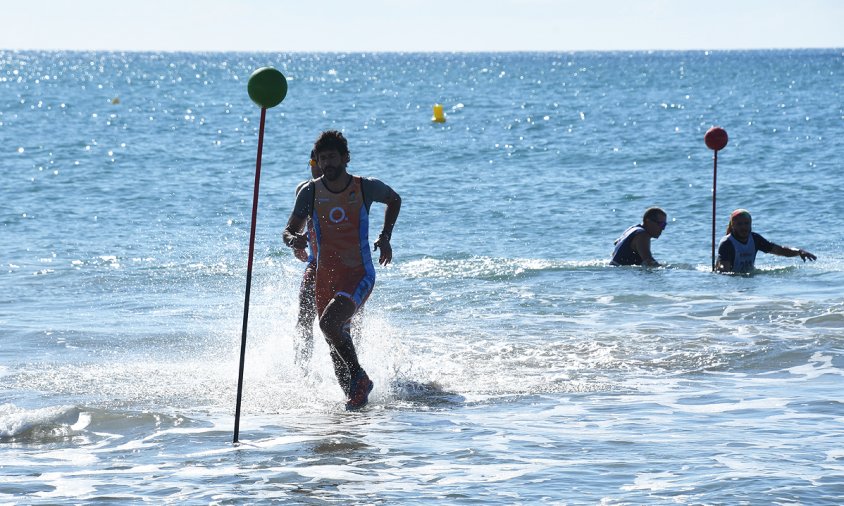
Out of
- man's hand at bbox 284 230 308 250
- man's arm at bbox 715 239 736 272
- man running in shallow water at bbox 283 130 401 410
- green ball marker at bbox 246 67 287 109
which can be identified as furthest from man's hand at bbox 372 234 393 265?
man's arm at bbox 715 239 736 272

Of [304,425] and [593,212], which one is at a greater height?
[593,212]

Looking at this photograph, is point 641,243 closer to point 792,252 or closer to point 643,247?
point 643,247

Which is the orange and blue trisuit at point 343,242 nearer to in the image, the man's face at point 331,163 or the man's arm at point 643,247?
the man's face at point 331,163

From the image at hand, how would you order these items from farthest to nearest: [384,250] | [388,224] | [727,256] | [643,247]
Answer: [643,247] < [727,256] < [388,224] < [384,250]

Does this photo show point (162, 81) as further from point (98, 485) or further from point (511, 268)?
point (98, 485)

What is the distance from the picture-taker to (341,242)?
8.29 metres

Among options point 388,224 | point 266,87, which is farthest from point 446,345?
point 266,87

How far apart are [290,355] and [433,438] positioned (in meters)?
2.60

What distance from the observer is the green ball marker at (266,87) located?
23.6 ft

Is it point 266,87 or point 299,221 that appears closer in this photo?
point 266,87

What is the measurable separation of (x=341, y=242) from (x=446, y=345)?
2.58m

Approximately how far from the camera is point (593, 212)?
71.2 feet

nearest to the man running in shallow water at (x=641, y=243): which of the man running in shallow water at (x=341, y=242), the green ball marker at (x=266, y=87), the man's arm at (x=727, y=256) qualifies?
the man's arm at (x=727, y=256)

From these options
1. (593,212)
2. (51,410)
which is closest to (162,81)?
(593,212)
